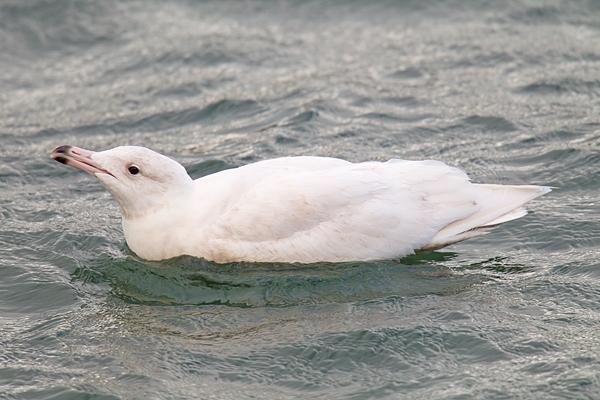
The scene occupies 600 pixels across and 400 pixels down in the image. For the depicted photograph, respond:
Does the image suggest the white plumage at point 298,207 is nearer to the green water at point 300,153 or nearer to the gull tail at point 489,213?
the gull tail at point 489,213

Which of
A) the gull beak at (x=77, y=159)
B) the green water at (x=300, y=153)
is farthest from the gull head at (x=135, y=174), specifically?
the green water at (x=300, y=153)

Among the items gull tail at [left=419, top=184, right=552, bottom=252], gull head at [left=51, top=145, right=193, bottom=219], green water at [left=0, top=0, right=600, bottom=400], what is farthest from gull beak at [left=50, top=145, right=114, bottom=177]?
gull tail at [left=419, top=184, right=552, bottom=252]

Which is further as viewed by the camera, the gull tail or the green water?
the gull tail

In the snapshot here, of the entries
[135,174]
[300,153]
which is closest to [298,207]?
[135,174]

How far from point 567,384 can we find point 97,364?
3.33 meters

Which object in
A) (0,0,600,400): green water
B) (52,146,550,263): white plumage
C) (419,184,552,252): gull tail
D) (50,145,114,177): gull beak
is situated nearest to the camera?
(0,0,600,400): green water

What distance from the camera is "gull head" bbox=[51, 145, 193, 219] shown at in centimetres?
702

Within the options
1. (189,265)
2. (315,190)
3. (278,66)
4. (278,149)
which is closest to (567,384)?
(315,190)

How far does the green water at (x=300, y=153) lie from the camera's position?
5840 millimetres

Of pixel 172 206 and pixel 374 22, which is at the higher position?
pixel 374 22

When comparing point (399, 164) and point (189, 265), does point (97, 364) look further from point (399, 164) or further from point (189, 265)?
point (399, 164)

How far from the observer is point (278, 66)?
40.0ft

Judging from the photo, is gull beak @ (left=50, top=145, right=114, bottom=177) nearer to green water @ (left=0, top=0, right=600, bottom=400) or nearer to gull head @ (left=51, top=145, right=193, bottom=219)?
gull head @ (left=51, top=145, right=193, bottom=219)

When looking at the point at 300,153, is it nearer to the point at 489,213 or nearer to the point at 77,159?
the point at 489,213
